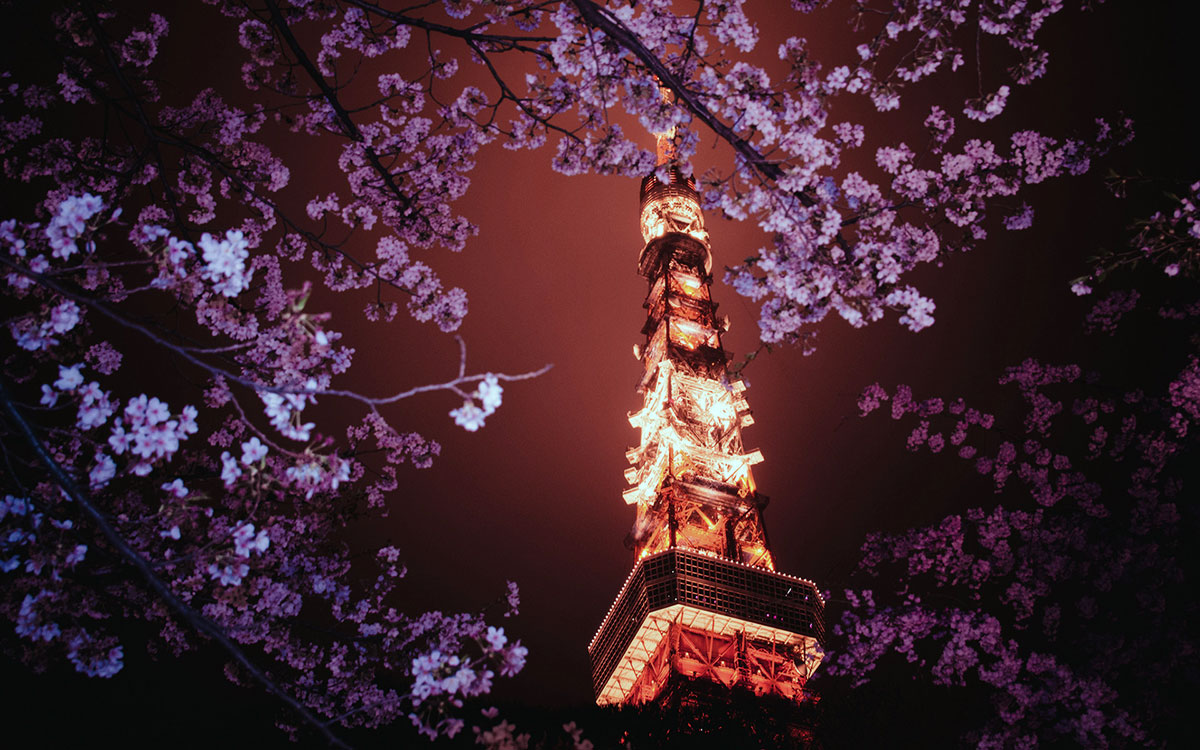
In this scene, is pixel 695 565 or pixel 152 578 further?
pixel 695 565

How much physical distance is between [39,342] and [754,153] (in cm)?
456

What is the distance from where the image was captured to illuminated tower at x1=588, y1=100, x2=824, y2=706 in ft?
94.4

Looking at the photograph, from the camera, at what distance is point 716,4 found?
627 cm

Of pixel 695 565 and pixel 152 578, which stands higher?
pixel 695 565

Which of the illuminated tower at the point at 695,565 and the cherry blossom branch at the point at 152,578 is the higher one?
the illuminated tower at the point at 695,565

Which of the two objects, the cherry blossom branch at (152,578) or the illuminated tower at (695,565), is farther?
the illuminated tower at (695,565)

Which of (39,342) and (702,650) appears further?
(702,650)

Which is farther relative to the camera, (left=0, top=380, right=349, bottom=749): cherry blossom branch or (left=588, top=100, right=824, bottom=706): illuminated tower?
(left=588, top=100, right=824, bottom=706): illuminated tower

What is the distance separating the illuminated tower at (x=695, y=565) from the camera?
28781mm

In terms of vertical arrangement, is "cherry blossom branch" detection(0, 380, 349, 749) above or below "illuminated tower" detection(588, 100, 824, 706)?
below

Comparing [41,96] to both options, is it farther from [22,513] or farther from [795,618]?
[795,618]

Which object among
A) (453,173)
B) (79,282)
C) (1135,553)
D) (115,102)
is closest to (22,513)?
(79,282)

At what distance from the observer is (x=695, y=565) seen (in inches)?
1157

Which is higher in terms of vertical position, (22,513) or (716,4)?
(716,4)
